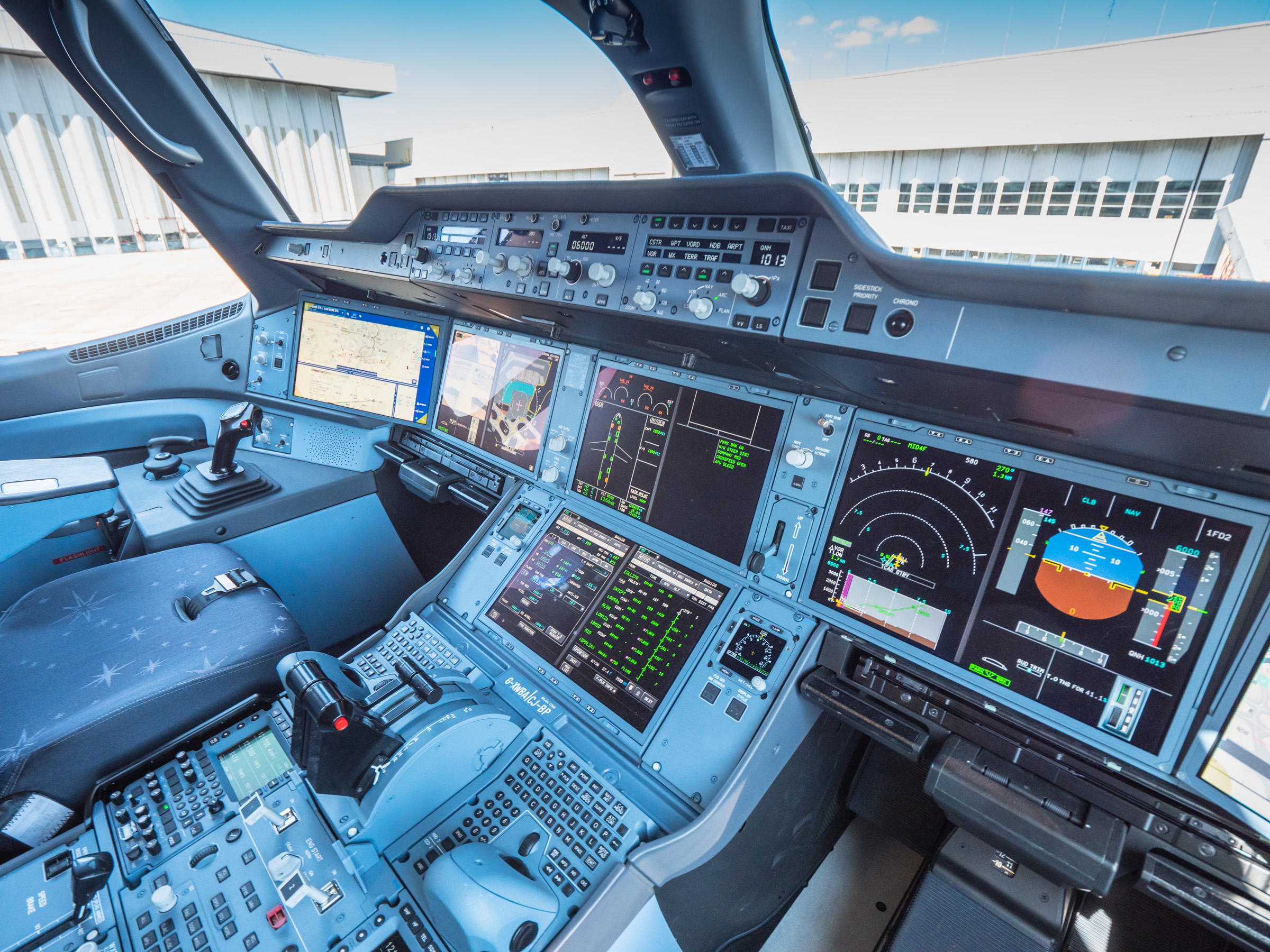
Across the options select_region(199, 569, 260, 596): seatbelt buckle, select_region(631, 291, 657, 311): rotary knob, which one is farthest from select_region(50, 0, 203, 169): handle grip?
select_region(631, 291, 657, 311): rotary knob

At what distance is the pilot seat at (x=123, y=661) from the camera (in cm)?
136

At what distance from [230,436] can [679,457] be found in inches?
71.4

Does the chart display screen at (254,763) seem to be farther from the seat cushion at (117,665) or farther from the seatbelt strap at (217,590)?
the seatbelt strap at (217,590)

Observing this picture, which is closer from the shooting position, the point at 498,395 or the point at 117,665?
the point at 117,665

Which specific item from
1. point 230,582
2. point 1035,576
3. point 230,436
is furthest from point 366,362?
point 1035,576

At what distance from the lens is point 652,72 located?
174cm

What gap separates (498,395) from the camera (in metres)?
2.32

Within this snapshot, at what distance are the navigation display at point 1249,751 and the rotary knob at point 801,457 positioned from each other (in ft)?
2.82

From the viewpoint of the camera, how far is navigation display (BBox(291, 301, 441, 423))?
104 inches

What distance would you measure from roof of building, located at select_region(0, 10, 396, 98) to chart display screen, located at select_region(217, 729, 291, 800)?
8.68 feet

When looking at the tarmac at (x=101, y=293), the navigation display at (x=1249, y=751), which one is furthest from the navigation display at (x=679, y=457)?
the tarmac at (x=101, y=293)

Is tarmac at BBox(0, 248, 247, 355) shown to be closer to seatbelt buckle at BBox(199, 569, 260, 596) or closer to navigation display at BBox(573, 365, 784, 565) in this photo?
seatbelt buckle at BBox(199, 569, 260, 596)

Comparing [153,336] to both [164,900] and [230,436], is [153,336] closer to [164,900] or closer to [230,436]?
[230,436]

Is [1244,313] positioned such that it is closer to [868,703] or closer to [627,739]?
[868,703]
